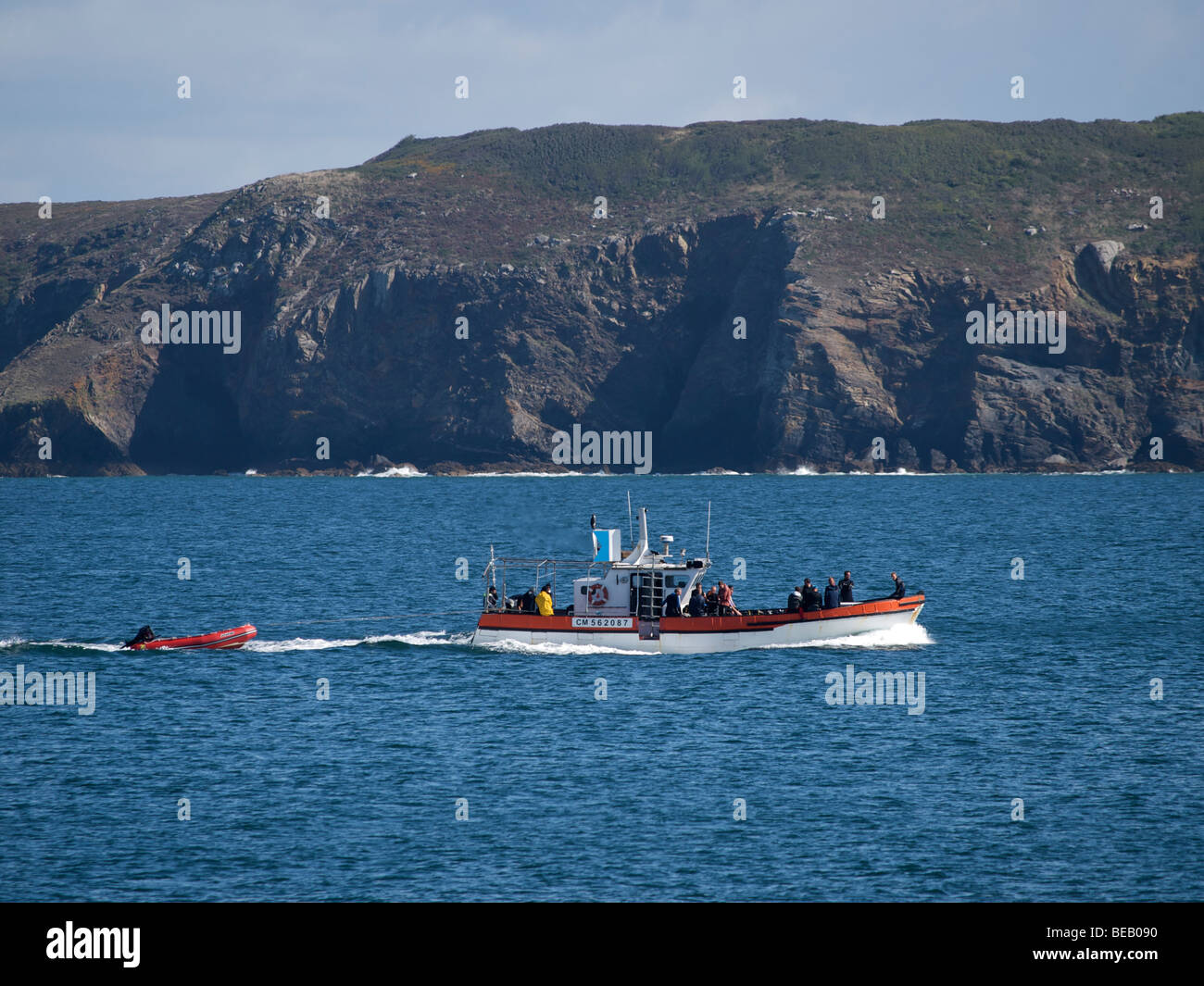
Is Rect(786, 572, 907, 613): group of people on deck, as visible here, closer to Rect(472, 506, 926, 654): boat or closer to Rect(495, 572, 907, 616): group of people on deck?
Rect(495, 572, 907, 616): group of people on deck

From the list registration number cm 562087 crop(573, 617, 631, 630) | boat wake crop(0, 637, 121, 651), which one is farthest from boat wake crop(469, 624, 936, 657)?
boat wake crop(0, 637, 121, 651)

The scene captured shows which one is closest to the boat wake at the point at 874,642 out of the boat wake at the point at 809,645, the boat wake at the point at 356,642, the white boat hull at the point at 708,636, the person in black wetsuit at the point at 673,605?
the boat wake at the point at 809,645

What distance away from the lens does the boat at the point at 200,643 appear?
49781 mm

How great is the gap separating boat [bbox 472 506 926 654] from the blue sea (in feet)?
2.75

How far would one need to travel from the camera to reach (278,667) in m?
47.0

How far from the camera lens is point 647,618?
48094mm

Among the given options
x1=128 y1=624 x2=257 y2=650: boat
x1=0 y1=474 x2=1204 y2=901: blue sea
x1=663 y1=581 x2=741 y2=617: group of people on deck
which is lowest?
x1=0 y1=474 x2=1204 y2=901: blue sea

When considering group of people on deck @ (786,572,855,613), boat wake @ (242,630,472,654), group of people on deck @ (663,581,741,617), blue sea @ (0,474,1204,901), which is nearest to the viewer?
blue sea @ (0,474,1204,901)

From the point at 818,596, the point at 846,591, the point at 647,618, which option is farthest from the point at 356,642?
the point at 846,591

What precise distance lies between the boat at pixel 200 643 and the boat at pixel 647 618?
9.67 meters

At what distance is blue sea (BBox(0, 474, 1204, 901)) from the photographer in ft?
84.3

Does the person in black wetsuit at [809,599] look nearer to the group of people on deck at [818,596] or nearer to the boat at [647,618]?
the group of people on deck at [818,596]

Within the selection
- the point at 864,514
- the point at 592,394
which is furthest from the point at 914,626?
the point at 592,394
